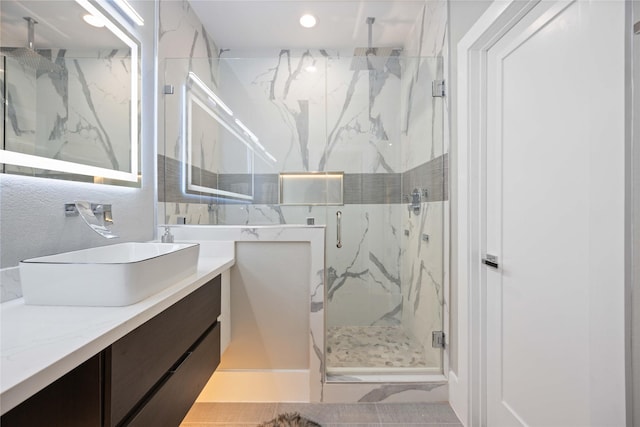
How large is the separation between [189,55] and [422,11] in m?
1.80

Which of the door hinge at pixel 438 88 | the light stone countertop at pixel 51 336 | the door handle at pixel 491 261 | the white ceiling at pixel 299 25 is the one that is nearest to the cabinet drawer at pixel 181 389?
the light stone countertop at pixel 51 336

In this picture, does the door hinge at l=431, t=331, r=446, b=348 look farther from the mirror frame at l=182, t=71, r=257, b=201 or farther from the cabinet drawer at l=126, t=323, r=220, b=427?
the mirror frame at l=182, t=71, r=257, b=201

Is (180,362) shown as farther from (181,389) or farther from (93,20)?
(93,20)

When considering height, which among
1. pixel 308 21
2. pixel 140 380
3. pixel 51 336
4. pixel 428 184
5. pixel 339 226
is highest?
pixel 308 21

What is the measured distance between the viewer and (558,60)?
1129 millimetres

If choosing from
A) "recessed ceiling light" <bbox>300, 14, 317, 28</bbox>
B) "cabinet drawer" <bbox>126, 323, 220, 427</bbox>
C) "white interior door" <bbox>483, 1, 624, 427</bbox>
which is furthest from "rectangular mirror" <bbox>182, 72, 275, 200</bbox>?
"white interior door" <bbox>483, 1, 624, 427</bbox>

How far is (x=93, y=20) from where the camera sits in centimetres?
134

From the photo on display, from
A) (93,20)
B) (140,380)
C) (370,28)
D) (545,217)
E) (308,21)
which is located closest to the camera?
(140,380)

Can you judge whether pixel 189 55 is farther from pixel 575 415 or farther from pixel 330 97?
pixel 575 415

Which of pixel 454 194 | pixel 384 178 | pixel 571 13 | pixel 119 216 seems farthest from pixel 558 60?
pixel 119 216

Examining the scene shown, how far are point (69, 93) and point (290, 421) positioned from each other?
6.11ft

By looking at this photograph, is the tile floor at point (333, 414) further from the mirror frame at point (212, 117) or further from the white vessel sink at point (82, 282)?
the mirror frame at point (212, 117)

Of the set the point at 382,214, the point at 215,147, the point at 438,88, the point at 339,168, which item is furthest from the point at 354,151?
the point at 215,147

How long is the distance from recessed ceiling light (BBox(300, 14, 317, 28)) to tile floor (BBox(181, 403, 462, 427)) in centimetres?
275
